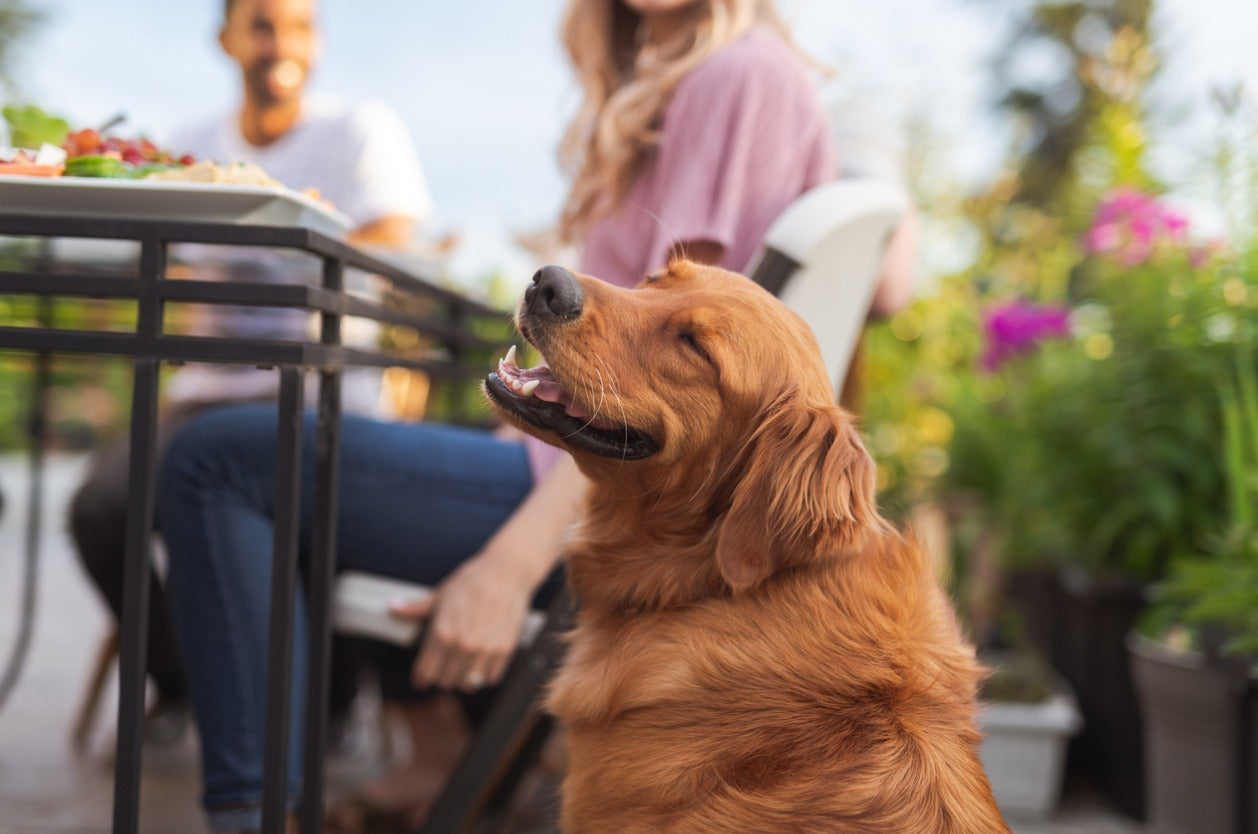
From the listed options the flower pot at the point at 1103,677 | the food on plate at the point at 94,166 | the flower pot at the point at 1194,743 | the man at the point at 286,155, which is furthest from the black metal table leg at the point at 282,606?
the flower pot at the point at 1103,677

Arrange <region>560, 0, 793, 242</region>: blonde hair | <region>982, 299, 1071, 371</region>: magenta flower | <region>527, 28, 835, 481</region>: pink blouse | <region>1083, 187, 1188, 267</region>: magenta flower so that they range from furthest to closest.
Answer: <region>982, 299, 1071, 371</region>: magenta flower, <region>1083, 187, 1188, 267</region>: magenta flower, <region>560, 0, 793, 242</region>: blonde hair, <region>527, 28, 835, 481</region>: pink blouse

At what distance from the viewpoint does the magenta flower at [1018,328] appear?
13.8 feet

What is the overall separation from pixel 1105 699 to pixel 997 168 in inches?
745

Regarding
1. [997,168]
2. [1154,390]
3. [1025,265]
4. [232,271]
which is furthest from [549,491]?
[997,168]

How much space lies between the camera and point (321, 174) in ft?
10.5

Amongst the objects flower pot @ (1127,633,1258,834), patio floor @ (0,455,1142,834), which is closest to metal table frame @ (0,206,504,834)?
patio floor @ (0,455,1142,834)

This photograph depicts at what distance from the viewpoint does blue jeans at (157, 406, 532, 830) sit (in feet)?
5.93

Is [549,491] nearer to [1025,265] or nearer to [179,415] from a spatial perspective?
[179,415]

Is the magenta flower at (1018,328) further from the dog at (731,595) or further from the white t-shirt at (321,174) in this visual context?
the dog at (731,595)

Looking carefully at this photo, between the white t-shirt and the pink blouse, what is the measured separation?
1.10m

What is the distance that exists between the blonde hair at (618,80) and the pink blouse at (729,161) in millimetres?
38

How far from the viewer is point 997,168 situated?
2045cm

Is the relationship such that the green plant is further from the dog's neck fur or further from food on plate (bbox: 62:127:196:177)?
food on plate (bbox: 62:127:196:177)

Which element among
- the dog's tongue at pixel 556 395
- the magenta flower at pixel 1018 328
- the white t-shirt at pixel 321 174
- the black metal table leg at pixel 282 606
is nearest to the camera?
the black metal table leg at pixel 282 606
